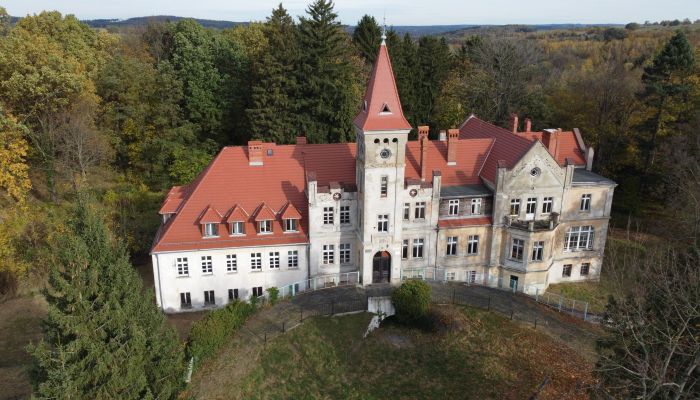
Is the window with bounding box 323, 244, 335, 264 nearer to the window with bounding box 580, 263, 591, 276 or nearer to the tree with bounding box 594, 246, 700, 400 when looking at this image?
the tree with bounding box 594, 246, 700, 400

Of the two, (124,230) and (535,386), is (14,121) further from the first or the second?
(535,386)

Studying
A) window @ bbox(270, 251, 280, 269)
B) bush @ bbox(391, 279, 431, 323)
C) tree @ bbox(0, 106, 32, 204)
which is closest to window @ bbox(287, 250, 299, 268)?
window @ bbox(270, 251, 280, 269)

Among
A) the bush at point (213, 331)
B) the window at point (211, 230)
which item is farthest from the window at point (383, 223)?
the window at point (211, 230)

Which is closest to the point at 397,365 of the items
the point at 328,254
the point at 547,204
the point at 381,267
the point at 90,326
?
the point at 381,267

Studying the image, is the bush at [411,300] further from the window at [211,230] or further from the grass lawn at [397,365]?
the window at [211,230]

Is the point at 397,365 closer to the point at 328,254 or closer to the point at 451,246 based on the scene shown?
the point at 328,254

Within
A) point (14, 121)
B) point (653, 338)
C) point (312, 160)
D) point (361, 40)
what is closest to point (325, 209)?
point (312, 160)
